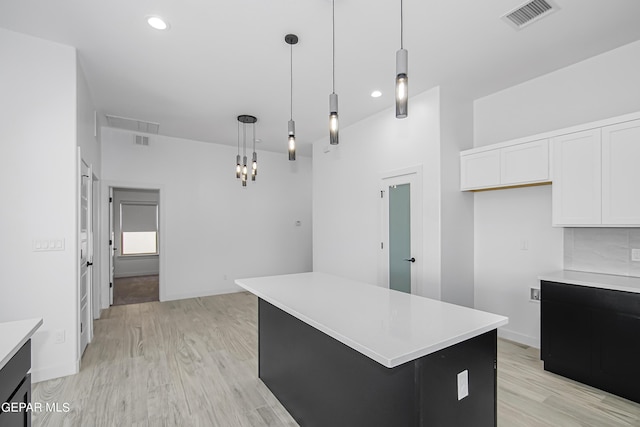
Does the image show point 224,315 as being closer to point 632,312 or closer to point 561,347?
point 561,347

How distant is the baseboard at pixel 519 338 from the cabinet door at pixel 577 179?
1.39 m

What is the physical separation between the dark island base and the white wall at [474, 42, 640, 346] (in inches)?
87.0

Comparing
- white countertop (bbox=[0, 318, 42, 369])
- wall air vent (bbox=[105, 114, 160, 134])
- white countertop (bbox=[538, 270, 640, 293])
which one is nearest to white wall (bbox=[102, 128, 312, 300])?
wall air vent (bbox=[105, 114, 160, 134])

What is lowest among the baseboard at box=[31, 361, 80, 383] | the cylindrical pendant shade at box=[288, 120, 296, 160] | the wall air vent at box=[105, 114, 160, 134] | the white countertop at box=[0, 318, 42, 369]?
the baseboard at box=[31, 361, 80, 383]

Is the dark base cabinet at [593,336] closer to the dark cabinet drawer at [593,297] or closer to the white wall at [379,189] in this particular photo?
the dark cabinet drawer at [593,297]

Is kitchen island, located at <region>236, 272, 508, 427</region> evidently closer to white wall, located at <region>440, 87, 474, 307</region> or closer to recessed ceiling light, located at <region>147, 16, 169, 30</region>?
white wall, located at <region>440, 87, 474, 307</region>

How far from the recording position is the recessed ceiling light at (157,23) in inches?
99.6

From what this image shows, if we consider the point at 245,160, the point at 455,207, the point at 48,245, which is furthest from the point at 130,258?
the point at 455,207

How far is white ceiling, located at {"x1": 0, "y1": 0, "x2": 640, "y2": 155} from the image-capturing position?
2.44 m

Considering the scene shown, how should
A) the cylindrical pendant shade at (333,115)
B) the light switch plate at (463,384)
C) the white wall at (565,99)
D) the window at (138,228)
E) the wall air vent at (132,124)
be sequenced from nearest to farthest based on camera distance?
the light switch plate at (463,384), the cylindrical pendant shade at (333,115), the white wall at (565,99), the wall air vent at (132,124), the window at (138,228)

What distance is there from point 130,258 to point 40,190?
6733mm

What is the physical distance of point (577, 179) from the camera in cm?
293

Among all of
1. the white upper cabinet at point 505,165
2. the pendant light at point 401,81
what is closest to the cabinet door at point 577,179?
the white upper cabinet at point 505,165

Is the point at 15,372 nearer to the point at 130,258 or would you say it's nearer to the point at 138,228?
the point at 130,258
